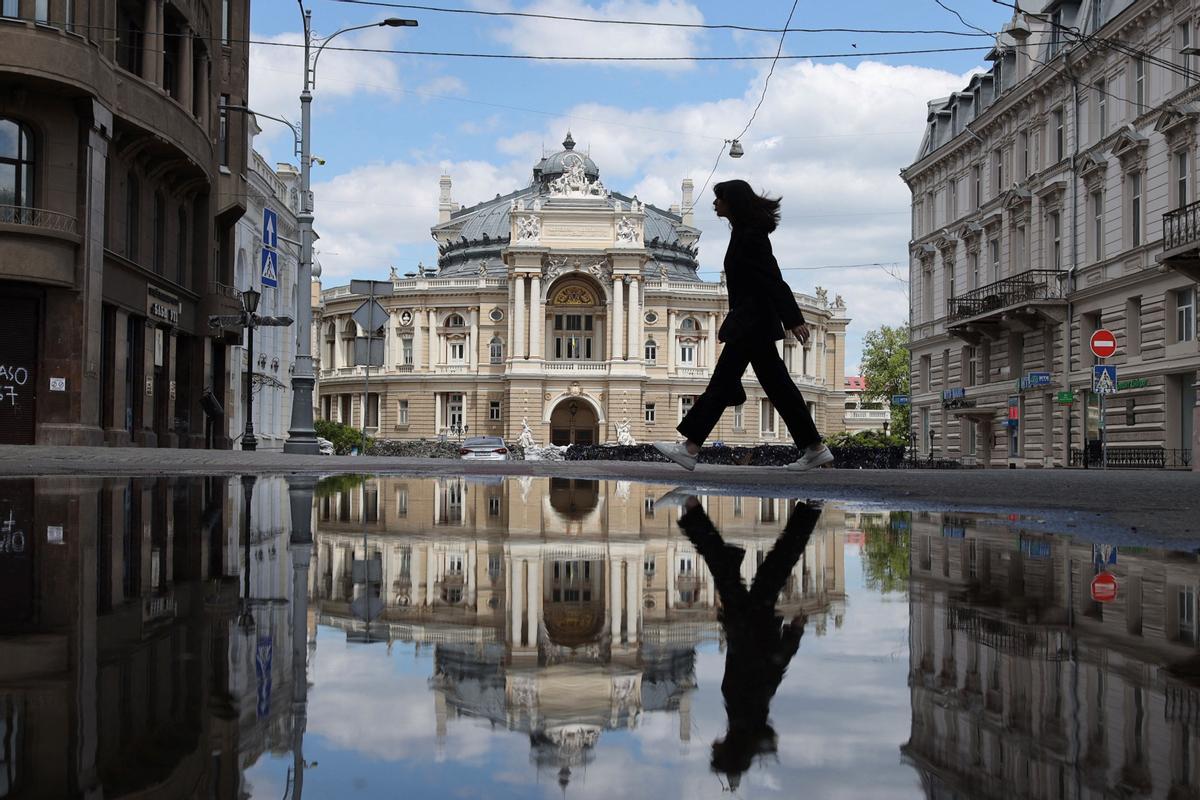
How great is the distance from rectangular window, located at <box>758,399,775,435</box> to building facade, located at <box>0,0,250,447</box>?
5547cm

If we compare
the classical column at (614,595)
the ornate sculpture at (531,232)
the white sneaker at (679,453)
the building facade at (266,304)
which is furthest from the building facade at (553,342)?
the classical column at (614,595)

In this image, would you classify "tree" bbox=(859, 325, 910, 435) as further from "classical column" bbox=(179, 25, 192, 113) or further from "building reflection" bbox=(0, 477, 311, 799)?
"building reflection" bbox=(0, 477, 311, 799)

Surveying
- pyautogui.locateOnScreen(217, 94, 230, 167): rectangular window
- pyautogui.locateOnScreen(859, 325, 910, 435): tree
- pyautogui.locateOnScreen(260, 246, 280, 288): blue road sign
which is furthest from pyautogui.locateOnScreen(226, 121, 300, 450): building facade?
pyautogui.locateOnScreen(859, 325, 910, 435): tree

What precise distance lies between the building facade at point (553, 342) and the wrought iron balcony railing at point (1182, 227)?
153 feet

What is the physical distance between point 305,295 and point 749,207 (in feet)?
57.4

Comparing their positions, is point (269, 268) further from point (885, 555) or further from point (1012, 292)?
point (885, 555)

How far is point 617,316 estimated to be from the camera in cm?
7631

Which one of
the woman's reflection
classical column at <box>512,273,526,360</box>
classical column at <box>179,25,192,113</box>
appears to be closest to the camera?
the woman's reflection

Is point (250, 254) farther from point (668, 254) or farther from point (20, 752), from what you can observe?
point (668, 254)

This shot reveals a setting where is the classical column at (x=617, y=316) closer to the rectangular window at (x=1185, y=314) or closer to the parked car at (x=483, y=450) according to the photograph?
the parked car at (x=483, y=450)

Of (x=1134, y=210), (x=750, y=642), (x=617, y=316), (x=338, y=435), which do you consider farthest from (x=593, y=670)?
(x=617, y=316)

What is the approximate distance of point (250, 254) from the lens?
43469 mm

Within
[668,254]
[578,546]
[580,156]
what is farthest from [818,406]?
[578,546]

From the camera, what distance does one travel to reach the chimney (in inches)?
3895
